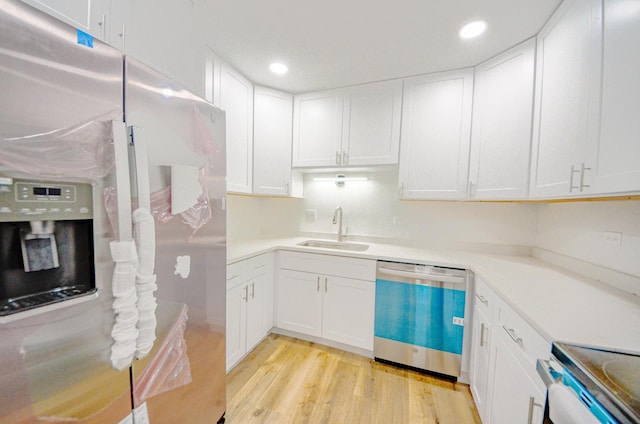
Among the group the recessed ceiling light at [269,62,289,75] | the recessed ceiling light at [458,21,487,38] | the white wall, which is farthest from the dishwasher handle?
the recessed ceiling light at [269,62,289,75]

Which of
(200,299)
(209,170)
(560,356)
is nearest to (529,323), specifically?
(560,356)

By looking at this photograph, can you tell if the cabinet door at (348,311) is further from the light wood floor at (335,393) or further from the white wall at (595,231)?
the white wall at (595,231)

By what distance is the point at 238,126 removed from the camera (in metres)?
2.06

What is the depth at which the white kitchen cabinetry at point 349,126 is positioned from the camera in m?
2.16

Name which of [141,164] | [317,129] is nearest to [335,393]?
[141,164]

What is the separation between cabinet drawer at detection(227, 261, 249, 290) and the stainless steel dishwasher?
1.06 m

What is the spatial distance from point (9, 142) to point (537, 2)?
222 centimetres

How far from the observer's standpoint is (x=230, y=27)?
1543mm

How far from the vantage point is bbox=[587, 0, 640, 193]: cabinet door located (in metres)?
0.86

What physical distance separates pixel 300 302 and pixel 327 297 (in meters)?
0.27

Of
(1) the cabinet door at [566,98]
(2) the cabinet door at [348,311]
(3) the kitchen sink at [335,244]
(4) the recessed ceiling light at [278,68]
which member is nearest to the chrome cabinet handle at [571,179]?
(1) the cabinet door at [566,98]

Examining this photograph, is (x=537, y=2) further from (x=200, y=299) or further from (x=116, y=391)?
(x=116, y=391)

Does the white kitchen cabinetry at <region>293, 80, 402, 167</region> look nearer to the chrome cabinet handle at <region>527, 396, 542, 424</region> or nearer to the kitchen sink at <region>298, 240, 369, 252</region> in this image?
the kitchen sink at <region>298, 240, 369, 252</region>

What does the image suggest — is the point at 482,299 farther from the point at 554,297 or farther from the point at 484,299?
the point at 554,297
